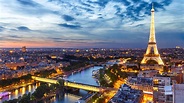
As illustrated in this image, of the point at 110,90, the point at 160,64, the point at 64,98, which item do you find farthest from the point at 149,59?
the point at 64,98

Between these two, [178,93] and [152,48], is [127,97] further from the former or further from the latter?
[152,48]

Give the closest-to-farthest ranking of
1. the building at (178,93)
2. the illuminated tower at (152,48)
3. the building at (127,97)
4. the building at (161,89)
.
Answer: the building at (178,93)
the building at (127,97)
the building at (161,89)
the illuminated tower at (152,48)

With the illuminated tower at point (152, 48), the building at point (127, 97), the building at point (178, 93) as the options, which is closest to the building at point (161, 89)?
the building at point (127, 97)

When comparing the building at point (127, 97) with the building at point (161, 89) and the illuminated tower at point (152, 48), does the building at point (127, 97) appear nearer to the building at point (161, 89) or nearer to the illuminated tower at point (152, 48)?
the building at point (161, 89)

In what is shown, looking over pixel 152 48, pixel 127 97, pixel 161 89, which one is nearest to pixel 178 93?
pixel 127 97

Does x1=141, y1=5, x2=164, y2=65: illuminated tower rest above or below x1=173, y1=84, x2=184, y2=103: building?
above

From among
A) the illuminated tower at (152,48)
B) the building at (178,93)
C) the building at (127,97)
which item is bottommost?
the building at (127,97)

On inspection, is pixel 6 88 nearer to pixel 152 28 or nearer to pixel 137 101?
pixel 137 101

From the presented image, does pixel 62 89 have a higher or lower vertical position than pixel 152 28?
lower

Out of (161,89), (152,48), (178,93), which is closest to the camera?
(178,93)

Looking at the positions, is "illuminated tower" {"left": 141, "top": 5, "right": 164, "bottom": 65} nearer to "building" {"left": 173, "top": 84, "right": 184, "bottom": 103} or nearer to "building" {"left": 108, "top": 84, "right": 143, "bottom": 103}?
"building" {"left": 108, "top": 84, "right": 143, "bottom": 103}

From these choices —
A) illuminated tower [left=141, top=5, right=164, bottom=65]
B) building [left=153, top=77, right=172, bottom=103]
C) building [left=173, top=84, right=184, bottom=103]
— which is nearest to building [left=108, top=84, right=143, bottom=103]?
building [left=153, top=77, right=172, bottom=103]
